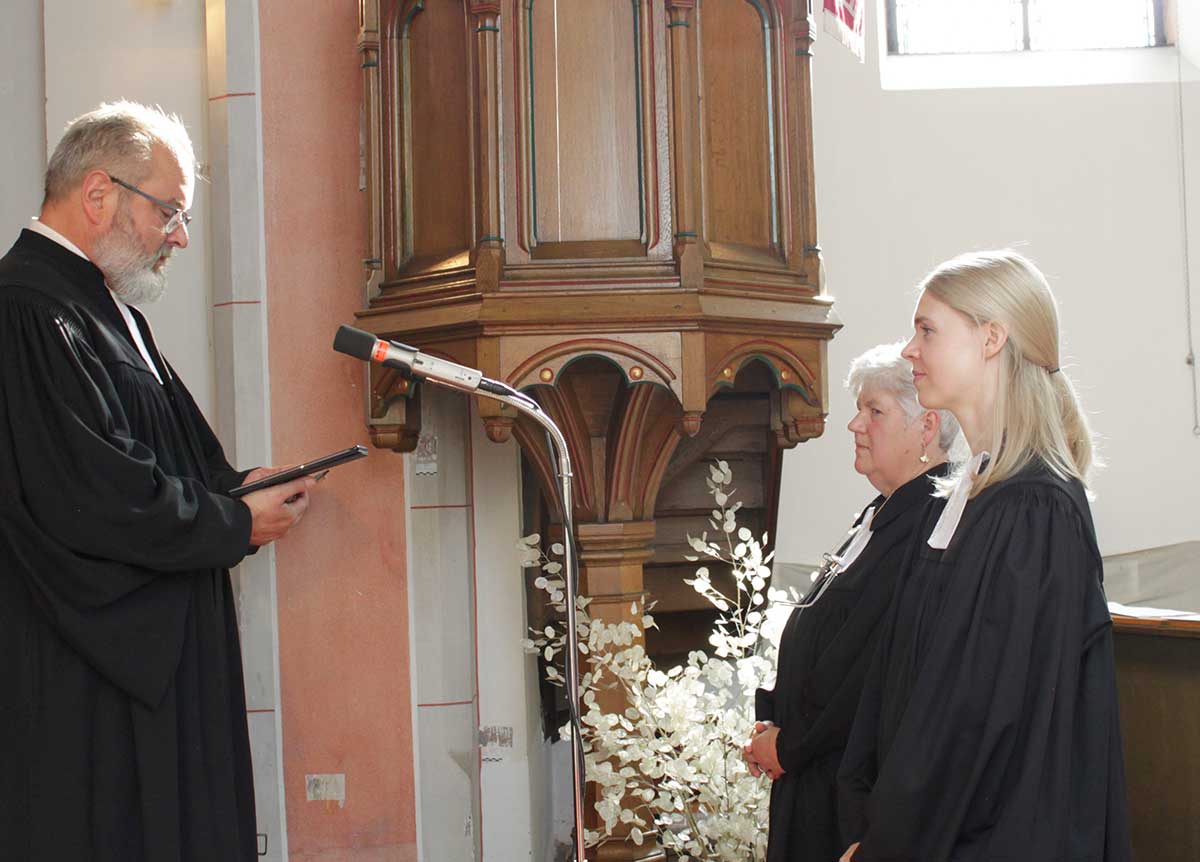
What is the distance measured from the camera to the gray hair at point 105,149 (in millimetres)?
2666

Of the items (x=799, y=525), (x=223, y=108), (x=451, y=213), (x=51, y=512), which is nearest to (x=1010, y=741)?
(x=51, y=512)

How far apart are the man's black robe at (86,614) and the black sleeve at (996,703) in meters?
1.38

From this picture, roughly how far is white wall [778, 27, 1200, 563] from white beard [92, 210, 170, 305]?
4124 millimetres

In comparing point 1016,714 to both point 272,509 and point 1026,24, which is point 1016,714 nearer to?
point 272,509

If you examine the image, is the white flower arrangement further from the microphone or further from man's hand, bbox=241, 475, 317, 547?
the microphone

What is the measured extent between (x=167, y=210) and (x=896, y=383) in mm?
1578

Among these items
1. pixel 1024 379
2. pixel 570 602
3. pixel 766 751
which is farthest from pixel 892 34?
pixel 570 602

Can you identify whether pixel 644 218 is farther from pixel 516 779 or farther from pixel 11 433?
pixel 516 779

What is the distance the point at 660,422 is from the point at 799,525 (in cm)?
289

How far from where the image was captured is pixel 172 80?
404 cm

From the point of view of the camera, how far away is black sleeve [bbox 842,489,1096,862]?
6.04 ft

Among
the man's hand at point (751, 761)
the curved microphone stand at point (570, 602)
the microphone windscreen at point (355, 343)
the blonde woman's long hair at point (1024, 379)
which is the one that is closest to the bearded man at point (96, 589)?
the microphone windscreen at point (355, 343)

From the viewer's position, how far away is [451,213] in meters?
3.56

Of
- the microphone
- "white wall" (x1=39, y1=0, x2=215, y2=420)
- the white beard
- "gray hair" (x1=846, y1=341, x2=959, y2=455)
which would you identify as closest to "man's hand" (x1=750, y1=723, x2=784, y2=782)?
"gray hair" (x1=846, y1=341, x2=959, y2=455)
